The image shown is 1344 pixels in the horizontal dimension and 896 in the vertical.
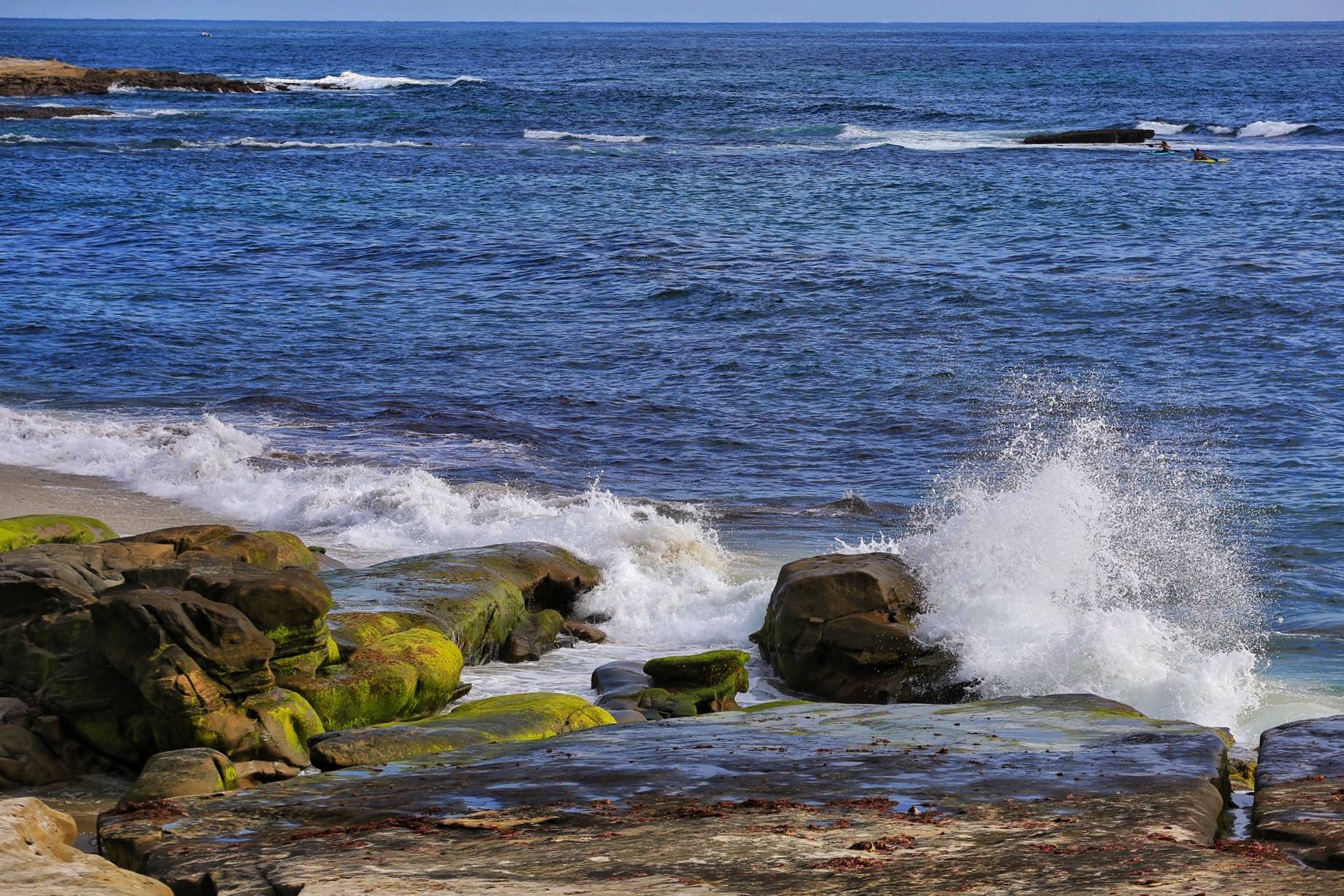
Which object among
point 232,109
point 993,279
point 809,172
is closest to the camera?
point 993,279

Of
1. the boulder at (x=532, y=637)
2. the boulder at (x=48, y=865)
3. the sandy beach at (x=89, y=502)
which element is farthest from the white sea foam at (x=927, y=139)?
the boulder at (x=48, y=865)

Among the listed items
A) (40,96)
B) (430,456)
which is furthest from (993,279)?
(40,96)

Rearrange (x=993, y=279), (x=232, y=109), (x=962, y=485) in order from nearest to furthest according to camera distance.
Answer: (x=962, y=485)
(x=993, y=279)
(x=232, y=109)

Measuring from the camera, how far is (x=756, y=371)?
71.2 ft

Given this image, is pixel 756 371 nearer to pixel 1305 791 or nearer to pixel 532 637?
pixel 532 637

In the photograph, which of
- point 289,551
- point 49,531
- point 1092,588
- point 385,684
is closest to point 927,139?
point 1092,588

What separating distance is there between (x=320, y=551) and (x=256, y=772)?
18.0 ft

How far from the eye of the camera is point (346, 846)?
5.88 meters

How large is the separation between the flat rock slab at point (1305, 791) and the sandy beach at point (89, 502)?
38.7 feet

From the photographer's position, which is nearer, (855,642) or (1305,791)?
(1305,791)

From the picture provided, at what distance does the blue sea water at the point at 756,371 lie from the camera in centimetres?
1321

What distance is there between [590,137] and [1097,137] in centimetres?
2098

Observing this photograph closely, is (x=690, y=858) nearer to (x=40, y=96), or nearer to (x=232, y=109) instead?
(x=232, y=109)

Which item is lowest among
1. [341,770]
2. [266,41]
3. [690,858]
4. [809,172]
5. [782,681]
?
[782,681]
